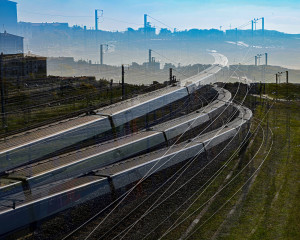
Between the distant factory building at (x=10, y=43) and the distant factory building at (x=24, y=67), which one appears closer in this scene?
the distant factory building at (x=24, y=67)

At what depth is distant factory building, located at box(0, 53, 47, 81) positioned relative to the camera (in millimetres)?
9214

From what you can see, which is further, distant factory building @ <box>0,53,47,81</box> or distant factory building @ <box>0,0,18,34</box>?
distant factory building @ <box>0,0,18,34</box>

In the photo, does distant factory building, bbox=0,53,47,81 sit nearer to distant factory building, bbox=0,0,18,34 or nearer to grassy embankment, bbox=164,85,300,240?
grassy embankment, bbox=164,85,300,240

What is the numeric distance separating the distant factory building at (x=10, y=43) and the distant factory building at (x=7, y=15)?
2.36 metres

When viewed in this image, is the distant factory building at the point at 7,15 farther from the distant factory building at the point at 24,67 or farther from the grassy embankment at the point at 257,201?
the grassy embankment at the point at 257,201

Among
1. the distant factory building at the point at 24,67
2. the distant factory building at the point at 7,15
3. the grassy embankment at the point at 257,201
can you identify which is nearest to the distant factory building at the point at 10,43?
the distant factory building at the point at 7,15

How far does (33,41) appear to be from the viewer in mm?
13625

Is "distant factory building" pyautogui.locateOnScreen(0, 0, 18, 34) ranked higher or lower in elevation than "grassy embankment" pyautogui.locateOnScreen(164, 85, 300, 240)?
higher

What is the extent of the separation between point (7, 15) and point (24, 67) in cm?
1335

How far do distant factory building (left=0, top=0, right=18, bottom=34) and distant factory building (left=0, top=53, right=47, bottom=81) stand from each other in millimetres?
8822

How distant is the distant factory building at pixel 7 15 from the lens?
1998 cm

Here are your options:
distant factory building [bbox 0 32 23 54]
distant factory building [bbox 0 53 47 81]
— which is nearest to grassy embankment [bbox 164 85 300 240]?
distant factory building [bbox 0 53 47 81]

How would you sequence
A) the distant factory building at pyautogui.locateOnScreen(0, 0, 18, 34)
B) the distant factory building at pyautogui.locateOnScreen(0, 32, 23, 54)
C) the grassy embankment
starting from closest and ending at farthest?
the grassy embankment, the distant factory building at pyautogui.locateOnScreen(0, 32, 23, 54), the distant factory building at pyautogui.locateOnScreen(0, 0, 18, 34)

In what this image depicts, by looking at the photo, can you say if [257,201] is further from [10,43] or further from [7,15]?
[7,15]
